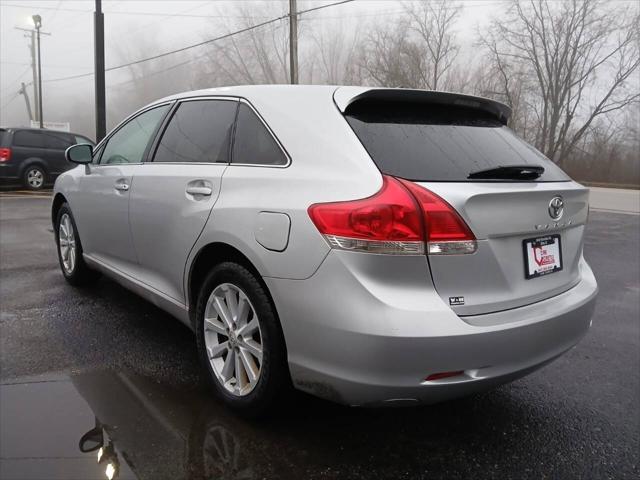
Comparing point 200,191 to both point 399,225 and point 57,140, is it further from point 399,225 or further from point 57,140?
point 57,140

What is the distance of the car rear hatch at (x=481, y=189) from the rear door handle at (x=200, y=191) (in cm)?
79

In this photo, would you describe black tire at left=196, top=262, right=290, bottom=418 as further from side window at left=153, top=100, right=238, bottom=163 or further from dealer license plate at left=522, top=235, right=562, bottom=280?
dealer license plate at left=522, top=235, right=562, bottom=280

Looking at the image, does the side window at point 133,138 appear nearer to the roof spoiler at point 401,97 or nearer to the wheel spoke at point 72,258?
the wheel spoke at point 72,258

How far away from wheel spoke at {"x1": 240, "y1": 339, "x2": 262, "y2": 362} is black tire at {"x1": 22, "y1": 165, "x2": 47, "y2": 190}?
1331 cm

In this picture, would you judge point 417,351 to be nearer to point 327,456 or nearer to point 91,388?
point 327,456

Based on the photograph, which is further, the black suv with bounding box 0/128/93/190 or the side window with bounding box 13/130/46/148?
the side window with bounding box 13/130/46/148

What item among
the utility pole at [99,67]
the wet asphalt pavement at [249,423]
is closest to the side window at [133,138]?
the wet asphalt pavement at [249,423]

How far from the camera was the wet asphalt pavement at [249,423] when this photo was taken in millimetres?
2164

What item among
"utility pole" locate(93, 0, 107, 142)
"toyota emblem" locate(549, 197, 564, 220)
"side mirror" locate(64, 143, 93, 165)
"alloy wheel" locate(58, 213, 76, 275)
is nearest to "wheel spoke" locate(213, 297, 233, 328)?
"toyota emblem" locate(549, 197, 564, 220)

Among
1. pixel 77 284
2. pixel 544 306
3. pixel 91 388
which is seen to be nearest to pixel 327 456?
pixel 544 306

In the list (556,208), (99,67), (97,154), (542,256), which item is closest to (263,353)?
(542,256)

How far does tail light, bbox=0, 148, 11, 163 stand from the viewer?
12.9 meters

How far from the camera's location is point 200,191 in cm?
267

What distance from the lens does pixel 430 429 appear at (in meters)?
2.49
